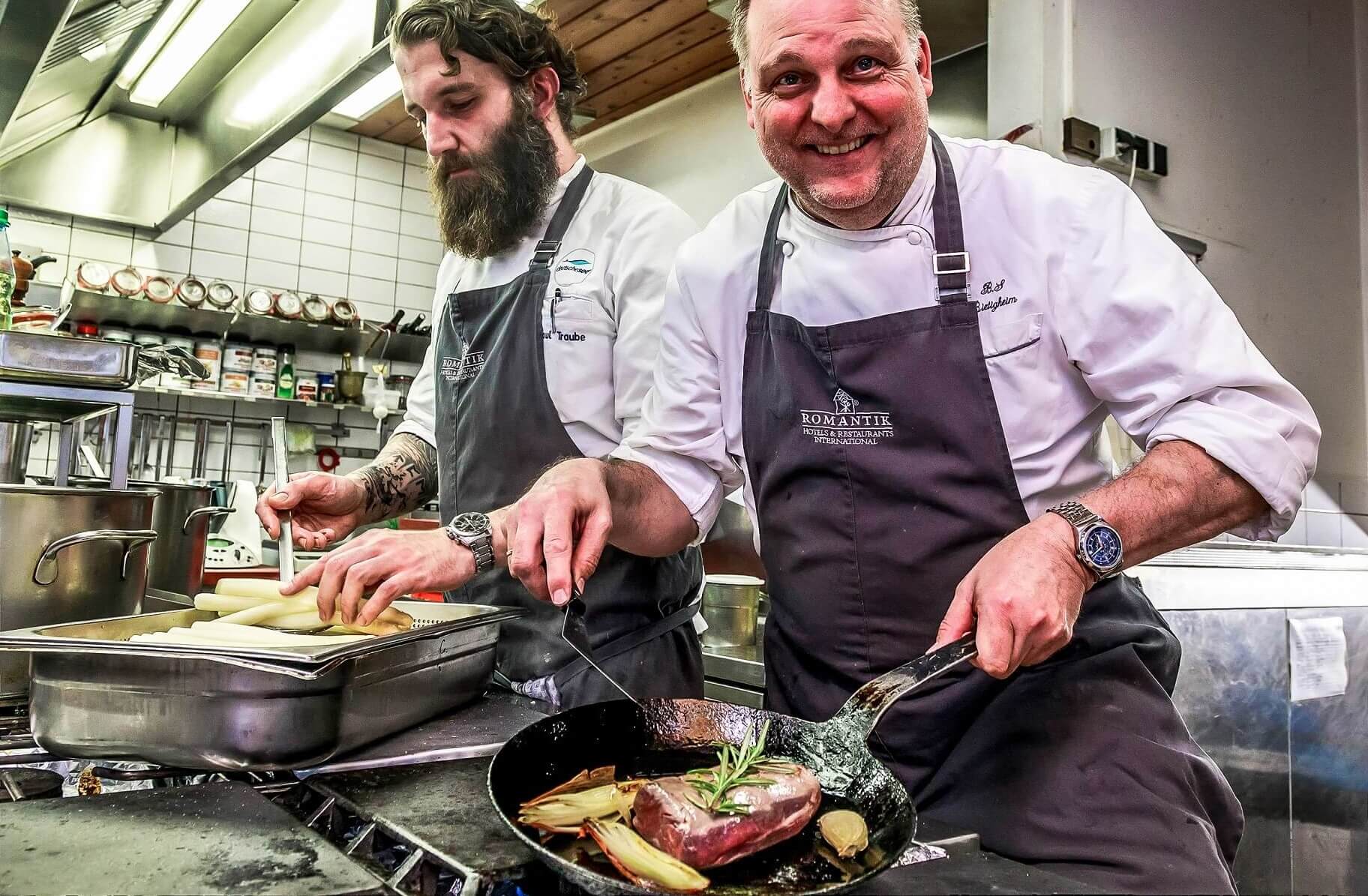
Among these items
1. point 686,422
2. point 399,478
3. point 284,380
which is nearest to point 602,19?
point 284,380

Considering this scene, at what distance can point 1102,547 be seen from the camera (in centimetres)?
100

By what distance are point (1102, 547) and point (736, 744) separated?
0.46 metres

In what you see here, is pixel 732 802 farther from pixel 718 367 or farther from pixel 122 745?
pixel 718 367

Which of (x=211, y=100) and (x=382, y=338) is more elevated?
(x=211, y=100)

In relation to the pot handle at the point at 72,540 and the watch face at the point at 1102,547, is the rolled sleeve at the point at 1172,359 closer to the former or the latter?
the watch face at the point at 1102,547

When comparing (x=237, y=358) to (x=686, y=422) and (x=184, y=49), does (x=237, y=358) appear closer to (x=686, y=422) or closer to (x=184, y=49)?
(x=184, y=49)

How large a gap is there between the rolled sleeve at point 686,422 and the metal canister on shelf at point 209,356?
381 centimetres

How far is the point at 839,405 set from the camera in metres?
1.28

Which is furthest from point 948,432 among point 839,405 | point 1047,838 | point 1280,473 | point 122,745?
point 122,745

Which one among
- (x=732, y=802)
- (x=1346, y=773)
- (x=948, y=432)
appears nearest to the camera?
(x=732, y=802)

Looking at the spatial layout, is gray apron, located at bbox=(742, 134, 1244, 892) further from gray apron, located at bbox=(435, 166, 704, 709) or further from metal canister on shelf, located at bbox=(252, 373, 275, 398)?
metal canister on shelf, located at bbox=(252, 373, 275, 398)

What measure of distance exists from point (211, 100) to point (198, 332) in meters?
1.31

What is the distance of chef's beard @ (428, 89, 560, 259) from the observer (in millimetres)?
1838

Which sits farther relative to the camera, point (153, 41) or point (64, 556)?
point (153, 41)
